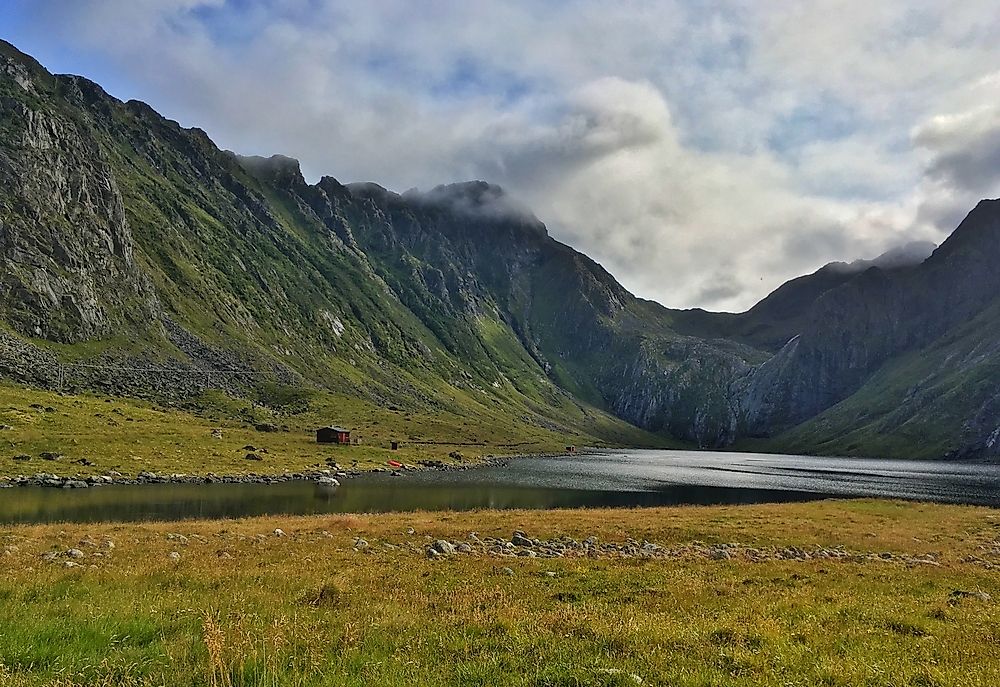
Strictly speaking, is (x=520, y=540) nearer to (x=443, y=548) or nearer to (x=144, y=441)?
(x=443, y=548)

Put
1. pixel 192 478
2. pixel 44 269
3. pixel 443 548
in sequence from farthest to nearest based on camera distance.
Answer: pixel 44 269 → pixel 192 478 → pixel 443 548

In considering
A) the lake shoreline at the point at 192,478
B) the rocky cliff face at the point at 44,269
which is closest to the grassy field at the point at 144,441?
the lake shoreline at the point at 192,478

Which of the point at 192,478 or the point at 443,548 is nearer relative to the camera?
the point at 443,548

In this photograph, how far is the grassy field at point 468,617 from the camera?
10.7m

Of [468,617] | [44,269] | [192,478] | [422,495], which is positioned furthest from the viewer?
[44,269]

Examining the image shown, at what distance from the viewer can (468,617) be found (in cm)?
1486

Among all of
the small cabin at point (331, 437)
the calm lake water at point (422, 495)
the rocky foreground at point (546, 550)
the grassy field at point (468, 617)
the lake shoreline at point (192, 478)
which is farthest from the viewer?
the small cabin at point (331, 437)

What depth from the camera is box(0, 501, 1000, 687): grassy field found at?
10.7m

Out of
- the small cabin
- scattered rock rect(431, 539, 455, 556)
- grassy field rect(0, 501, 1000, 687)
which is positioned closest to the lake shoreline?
the small cabin

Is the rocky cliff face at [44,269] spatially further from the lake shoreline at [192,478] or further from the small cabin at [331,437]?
the lake shoreline at [192,478]

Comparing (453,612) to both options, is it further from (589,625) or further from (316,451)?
(316,451)

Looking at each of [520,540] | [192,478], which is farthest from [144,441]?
[520,540]

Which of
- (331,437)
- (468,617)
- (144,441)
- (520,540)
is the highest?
(468,617)

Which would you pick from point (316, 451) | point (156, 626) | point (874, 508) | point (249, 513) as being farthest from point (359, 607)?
point (316, 451)
